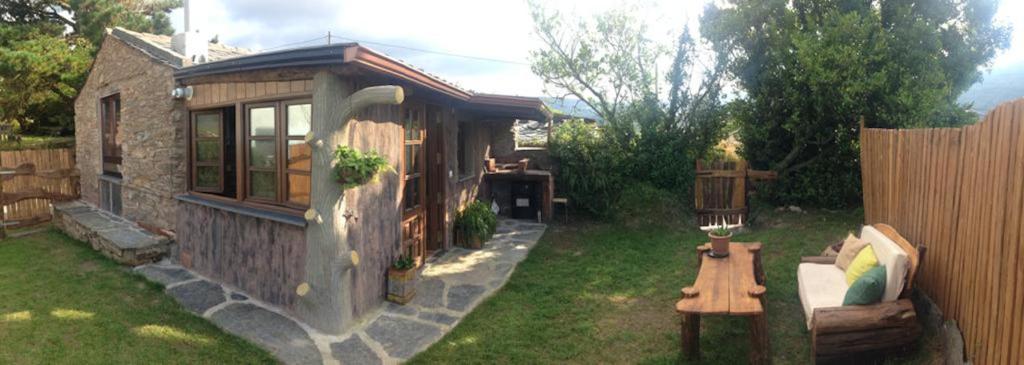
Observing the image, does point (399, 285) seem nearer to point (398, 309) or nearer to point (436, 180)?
point (398, 309)

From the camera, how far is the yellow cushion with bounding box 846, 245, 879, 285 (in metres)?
4.88

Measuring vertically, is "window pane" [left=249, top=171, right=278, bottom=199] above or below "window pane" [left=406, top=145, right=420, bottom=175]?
below

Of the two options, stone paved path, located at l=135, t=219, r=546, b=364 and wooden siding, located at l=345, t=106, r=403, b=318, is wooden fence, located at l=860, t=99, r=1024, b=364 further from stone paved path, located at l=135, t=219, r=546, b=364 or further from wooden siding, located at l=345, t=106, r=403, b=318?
wooden siding, located at l=345, t=106, r=403, b=318

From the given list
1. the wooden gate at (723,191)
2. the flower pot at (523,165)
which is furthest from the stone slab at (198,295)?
the wooden gate at (723,191)

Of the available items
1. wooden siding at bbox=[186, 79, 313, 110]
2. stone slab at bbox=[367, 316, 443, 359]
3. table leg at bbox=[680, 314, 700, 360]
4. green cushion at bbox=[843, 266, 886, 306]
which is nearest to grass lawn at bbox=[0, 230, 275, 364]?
stone slab at bbox=[367, 316, 443, 359]

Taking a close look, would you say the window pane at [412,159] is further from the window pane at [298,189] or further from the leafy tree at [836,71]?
the leafy tree at [836,71]

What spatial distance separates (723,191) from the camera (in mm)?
10461

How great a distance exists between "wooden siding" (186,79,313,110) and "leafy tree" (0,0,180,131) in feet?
31.6

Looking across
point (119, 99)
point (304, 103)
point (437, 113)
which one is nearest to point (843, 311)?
point (304, 103)

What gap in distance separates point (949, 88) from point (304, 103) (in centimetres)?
976

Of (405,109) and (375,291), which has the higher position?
(405,109)

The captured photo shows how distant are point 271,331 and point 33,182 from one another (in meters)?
9.23

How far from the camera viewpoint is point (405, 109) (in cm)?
663

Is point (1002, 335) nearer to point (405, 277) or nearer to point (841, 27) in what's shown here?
point (405, 277)
